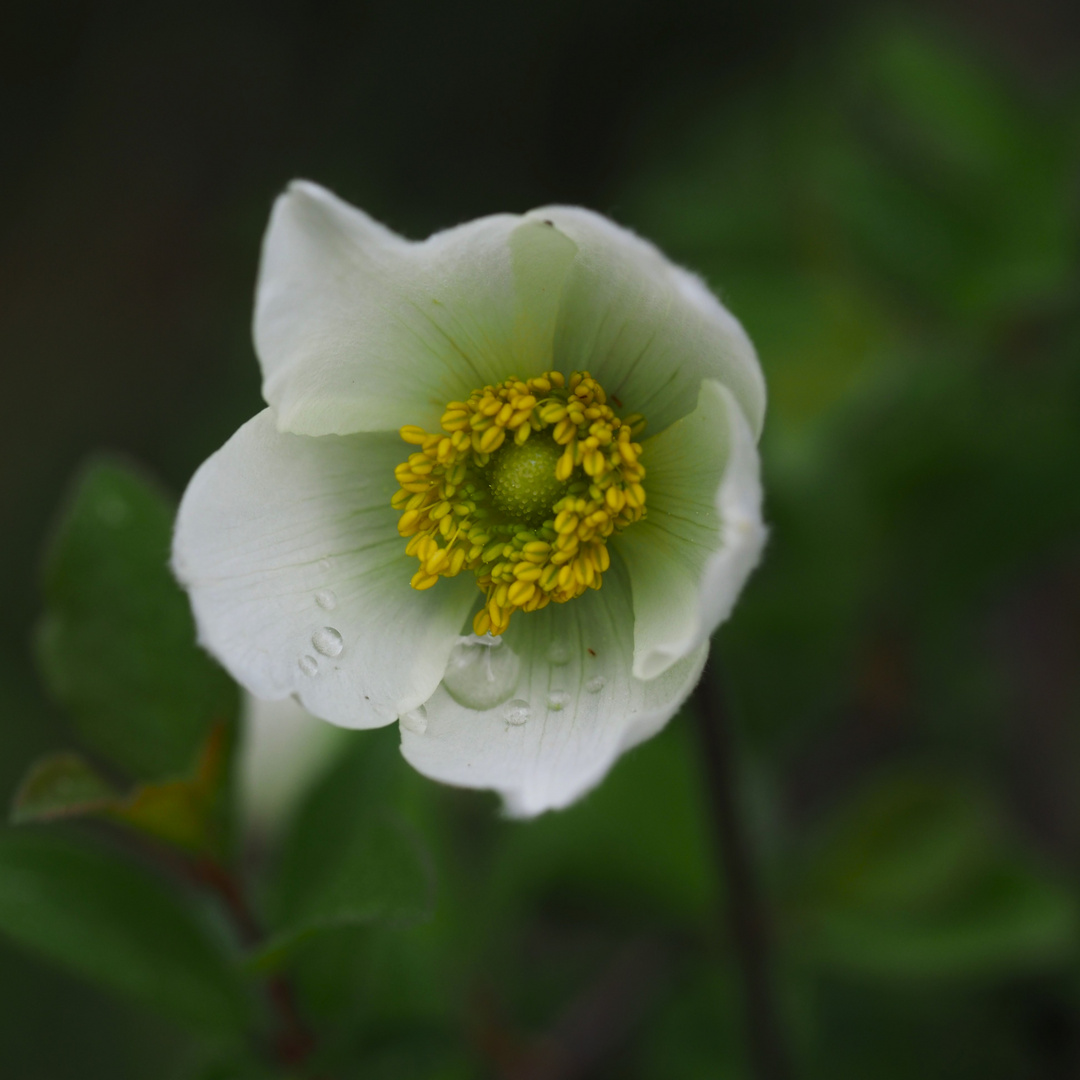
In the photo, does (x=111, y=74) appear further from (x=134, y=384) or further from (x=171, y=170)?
(x=134, y=384)

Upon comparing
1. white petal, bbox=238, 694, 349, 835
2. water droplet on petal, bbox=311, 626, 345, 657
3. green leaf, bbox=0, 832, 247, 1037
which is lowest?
white petal, bbox=238, 694, 349, 835

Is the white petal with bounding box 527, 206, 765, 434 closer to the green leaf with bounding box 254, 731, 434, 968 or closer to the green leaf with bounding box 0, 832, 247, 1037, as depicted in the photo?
the green leaf with bounding box 254, 731, 434, 968

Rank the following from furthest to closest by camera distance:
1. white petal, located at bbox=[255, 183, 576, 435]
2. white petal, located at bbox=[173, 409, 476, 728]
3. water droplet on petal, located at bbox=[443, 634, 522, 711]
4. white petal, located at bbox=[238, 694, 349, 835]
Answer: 1. white petal, located at bbox=[238, 694, 349, 835]
2. water droplet on petal, located at bbox=[443, 634, 522, 711]
3. white petal, located at bbox=[173, 409, 476, 728]
4. white petal, located at bbox=[255, 183, 576, 435]

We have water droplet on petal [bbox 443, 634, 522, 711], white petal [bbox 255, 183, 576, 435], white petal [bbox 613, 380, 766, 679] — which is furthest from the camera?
water droplet on petal [bbox 443, 634, 522, 711]

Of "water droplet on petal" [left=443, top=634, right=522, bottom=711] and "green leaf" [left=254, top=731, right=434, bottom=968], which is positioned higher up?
"water droplet on petal" [left=443, top=634, right=522, bottom=711]

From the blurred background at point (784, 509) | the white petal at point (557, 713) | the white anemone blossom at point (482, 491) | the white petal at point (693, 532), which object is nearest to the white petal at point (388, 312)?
the white anemone blossom at point (482, 491)

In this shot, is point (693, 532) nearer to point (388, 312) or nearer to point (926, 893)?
point (388, 312)

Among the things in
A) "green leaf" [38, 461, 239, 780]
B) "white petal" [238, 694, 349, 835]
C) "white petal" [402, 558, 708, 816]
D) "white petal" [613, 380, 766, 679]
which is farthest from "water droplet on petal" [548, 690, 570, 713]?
"white petal" [238, 694, 349, 835]
